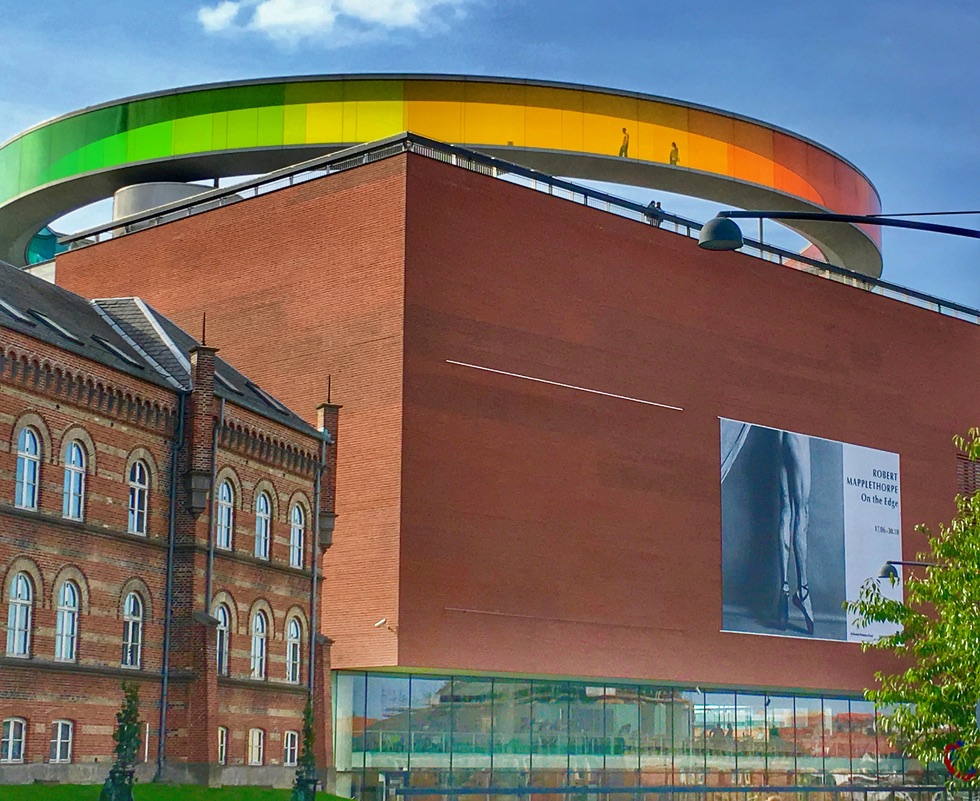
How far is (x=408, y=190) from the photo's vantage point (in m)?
44.6

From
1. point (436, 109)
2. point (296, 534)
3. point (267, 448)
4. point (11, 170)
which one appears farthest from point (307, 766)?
point (11, 170)

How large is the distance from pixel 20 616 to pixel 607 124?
87.6 feet

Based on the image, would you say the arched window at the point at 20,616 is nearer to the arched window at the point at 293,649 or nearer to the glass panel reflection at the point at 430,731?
the arched window at the point at 293,649

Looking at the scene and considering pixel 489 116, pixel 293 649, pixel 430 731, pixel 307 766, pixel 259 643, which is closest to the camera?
pixel 259 643

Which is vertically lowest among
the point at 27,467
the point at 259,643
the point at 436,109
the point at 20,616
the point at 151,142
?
the point at 259,643

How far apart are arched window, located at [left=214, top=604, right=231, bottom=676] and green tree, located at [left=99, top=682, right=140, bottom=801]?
9.16 feet

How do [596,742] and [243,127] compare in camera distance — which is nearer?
[596,742]

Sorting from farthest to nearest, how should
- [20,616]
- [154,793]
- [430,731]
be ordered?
[430,731]
[154,793]
[20,616]

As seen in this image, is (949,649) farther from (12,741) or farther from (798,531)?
(798,531)

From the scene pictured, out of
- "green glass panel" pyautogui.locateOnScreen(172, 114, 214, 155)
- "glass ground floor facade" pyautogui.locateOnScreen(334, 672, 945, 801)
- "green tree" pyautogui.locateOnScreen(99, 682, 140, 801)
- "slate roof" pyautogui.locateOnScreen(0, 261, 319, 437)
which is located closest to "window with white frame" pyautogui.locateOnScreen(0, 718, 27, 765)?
"green tree" pyautogui.locateOnScreen(99, 682, 140, 801)

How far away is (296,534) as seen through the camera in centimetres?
4216

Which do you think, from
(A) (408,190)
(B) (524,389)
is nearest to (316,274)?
(A) (408,190)

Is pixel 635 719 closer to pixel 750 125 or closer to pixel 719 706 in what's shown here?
pixel 719 706

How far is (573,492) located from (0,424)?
61.8ft
